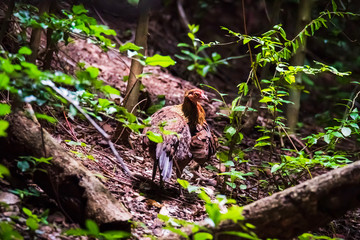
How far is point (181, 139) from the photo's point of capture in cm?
424

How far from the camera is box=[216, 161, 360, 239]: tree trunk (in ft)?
8.22

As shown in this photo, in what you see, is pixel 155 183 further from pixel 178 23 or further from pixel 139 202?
pixel 178 23

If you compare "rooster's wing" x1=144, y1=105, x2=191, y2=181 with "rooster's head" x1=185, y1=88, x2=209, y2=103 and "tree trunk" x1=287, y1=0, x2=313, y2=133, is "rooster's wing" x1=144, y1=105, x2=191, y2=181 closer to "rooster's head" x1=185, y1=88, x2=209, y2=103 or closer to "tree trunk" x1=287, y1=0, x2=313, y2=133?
"rooster's head" x1=185, y1=88, x2=209, y2=103

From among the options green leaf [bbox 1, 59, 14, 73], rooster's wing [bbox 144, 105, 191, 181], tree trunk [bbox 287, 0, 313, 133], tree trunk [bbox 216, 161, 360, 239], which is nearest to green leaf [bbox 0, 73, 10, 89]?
green leaf [bbox 1, 59, 14, 73]

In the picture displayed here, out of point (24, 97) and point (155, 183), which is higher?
point (24, 97)

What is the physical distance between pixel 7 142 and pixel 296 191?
213cm

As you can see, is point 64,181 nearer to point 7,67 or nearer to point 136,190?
point 7,67

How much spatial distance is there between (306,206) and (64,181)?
1.73 m

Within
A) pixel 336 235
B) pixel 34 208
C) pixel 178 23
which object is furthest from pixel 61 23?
pixel 178 23

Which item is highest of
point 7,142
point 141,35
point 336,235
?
point 141,35

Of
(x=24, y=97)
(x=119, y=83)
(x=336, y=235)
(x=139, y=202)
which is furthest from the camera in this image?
(x=119, y=83)

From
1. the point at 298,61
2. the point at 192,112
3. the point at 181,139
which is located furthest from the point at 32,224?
the point at 298,61

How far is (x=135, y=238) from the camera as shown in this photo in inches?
115

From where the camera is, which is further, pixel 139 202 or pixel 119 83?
pixel 119 83
